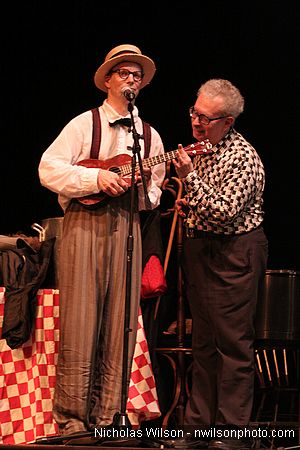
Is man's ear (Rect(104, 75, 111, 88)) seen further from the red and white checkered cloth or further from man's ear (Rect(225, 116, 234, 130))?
the red and white checkered cloth

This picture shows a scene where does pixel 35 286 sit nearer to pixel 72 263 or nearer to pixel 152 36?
pixel 72 263

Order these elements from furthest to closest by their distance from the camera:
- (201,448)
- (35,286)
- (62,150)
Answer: (35,286), (62,150), (201,448)

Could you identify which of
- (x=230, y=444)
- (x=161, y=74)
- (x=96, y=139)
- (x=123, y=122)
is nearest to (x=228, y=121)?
(x=123, y=122)

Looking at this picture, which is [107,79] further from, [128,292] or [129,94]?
[128,292]

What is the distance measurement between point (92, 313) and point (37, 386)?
625 millimetres

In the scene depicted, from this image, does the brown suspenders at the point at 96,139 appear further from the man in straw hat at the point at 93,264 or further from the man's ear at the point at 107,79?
the man's ear at the point at 107,79

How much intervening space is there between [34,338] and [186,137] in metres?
2.09

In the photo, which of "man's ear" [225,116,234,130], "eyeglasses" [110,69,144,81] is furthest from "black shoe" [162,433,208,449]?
"eyeglasses" [110,69,144,81]

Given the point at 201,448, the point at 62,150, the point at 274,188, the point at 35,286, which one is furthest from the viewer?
the point at 274,188

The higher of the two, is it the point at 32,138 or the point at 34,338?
the point at 32,138

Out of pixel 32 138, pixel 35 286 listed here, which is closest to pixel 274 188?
pixel 32 138

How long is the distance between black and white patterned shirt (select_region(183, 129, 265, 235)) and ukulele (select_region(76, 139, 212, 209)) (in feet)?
0.32

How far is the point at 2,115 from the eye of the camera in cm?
594

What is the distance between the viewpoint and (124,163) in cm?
395
